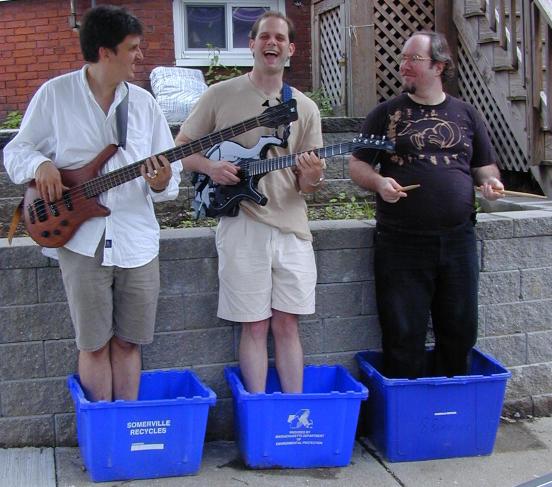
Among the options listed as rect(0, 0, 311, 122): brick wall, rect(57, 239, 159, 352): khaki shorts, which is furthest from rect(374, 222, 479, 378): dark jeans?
rect(0, 0, 311, 122): brick wall

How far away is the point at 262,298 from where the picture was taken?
3914 mm


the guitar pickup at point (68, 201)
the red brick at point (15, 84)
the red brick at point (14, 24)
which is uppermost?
the red brick at point (14, 24)

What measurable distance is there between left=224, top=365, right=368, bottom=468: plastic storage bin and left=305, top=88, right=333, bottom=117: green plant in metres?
3.91

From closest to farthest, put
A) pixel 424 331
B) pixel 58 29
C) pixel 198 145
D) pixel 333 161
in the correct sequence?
pixel 198 145, pixel 424 331, pixel 333 161, pixel 58 29

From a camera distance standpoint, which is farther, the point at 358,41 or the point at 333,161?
the point at 358,41

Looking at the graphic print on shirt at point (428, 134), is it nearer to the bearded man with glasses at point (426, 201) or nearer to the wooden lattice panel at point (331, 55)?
the bearded man with glasses at point (426, 201)

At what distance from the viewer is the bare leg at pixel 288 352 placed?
13.2ft

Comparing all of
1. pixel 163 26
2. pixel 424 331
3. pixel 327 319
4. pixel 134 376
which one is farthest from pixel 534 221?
pixel 163 26

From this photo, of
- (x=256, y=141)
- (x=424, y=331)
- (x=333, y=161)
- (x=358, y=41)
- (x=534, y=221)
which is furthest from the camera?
(x=358, y=41)

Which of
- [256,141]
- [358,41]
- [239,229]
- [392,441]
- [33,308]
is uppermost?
[358,41]

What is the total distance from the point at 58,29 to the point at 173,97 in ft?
7.52

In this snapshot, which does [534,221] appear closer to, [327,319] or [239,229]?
[327,319]

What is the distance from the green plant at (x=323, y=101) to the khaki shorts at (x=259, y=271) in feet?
12.0

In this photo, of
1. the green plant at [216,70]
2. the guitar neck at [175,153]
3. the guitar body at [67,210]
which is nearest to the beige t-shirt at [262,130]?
the guitar neck at [175,153]
